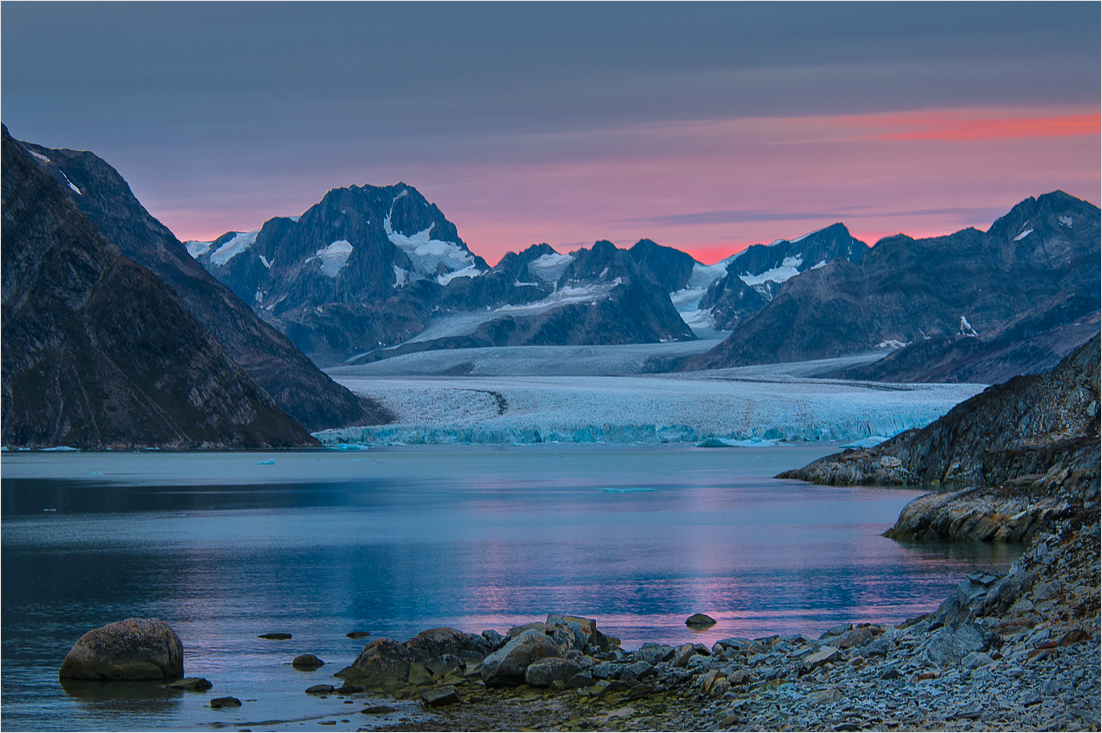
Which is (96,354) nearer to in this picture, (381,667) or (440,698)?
(381,667)

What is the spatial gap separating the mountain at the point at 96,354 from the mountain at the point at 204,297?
28.8 feet

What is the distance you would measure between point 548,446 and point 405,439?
34.2 feet

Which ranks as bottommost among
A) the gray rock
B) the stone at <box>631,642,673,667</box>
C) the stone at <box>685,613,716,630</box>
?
the stone at <box>685,613,716,630</box>

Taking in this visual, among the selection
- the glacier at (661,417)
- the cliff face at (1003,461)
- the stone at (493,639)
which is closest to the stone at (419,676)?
the stone at (493,639)

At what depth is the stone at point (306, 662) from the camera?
1286cm

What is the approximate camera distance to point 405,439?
2918 inches

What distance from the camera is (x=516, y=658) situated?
39.1 feet

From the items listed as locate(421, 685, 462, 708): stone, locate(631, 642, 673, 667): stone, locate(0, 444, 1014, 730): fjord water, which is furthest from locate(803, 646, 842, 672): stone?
locate(421, 685, 462, 708): stone

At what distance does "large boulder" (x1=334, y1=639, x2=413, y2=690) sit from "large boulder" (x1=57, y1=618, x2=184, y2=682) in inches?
67.2

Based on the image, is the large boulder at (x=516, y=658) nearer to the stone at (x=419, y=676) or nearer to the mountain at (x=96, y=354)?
the stone at (x=419, y=676)

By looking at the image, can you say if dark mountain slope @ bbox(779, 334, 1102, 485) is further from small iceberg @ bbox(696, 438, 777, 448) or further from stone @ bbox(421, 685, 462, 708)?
small iceberg @ bbox(696, 438, 777, 448)

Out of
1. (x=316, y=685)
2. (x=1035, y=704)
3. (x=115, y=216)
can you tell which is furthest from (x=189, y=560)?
(x=115, y=216)

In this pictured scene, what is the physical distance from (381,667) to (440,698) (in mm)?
1185

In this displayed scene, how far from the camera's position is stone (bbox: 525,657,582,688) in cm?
1172
